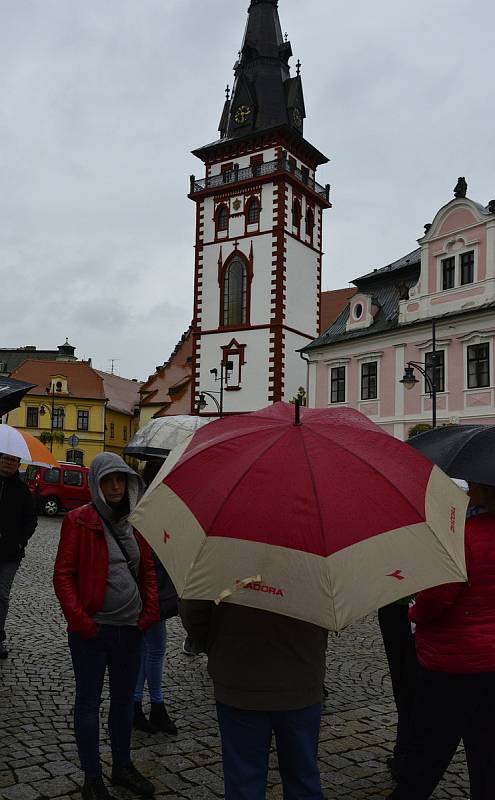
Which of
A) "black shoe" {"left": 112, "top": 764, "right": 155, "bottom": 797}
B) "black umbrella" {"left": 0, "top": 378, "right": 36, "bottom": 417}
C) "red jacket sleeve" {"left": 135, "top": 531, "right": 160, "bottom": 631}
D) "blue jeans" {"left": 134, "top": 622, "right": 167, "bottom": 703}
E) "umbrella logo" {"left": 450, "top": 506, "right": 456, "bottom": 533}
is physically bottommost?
"black shoe" {"left": 112, "top": 764, "right": 155, "bottom": 797}

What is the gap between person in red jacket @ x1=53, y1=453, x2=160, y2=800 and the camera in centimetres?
391

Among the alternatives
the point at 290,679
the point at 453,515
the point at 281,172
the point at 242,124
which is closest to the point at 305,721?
the point at 290,679

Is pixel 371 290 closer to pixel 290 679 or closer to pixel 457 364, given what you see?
pixel 457 364

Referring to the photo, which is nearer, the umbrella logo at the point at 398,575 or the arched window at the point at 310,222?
the umbrella logo at the point at 398,575

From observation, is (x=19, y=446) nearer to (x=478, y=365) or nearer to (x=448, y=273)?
(x=478, y=365)

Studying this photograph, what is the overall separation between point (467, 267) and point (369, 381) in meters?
5.95

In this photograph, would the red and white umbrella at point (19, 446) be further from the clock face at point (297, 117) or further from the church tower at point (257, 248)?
the clock face at point (297, 117)

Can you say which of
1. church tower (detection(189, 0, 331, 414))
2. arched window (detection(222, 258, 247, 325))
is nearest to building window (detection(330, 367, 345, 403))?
church tower (detection(189, 0, 331, 414))

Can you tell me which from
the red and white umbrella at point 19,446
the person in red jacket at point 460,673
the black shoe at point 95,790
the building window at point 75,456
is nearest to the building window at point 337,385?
the red and white umbrella at point 19,446

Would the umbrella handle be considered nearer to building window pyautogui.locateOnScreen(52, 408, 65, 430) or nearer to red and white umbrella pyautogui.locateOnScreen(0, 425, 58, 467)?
red and white umbrella pyautogui.locateOnScreen(0, 425, 58, 467)

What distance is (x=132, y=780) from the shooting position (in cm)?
410

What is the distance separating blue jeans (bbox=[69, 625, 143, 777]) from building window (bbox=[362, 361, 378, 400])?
85.9 feet

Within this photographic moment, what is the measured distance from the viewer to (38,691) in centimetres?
582

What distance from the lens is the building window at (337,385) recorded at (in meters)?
31.3
